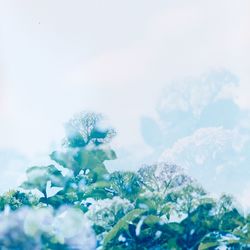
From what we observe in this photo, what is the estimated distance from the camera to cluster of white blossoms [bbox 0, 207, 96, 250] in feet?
15.7

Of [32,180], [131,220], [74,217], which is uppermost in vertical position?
[32,180]

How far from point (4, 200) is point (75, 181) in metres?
0.92

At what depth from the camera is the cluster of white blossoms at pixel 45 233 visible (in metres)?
4.79

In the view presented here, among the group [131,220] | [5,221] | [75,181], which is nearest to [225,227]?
[131,220]

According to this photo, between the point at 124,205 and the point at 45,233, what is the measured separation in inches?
37.1

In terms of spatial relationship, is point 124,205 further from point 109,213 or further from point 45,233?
point 45,233

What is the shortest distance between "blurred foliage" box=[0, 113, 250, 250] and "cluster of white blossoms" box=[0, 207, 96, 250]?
0.01 metres

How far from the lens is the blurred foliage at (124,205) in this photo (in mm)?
4688

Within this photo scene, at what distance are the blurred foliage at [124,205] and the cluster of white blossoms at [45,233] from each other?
1cm

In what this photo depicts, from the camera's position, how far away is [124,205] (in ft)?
16.3

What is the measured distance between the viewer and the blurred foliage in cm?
469

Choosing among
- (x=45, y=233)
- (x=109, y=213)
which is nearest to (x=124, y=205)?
(x=109, y=213)

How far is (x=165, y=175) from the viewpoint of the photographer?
558 cm

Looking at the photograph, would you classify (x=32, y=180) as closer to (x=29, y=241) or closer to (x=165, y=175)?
(x=29, y=241)
